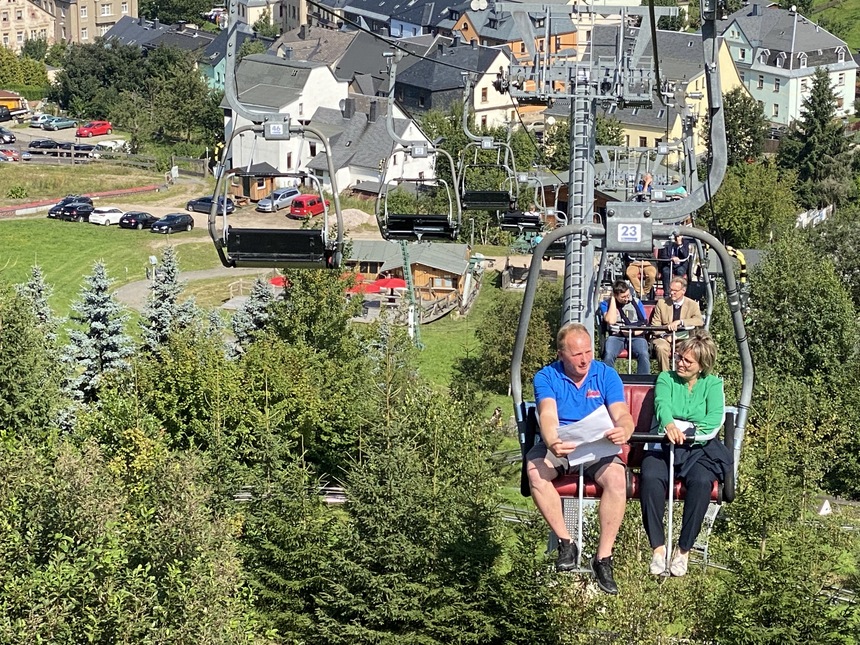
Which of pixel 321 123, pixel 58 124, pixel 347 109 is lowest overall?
pixel 58 124

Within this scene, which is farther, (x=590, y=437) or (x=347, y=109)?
(x=347, y=109)

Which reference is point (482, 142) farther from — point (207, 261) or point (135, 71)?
point (135, 71)

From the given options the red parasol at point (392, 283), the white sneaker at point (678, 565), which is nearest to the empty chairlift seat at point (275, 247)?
the white sneaker at point (678, 565)

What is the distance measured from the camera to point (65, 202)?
7856 centimetres

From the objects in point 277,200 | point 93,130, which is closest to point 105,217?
point 277,200

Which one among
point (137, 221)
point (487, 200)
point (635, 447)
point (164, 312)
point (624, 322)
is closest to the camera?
point (635, 447)

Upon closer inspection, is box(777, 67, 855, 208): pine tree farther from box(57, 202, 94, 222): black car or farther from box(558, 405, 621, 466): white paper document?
box(558, 405, 621, 466): white paper document

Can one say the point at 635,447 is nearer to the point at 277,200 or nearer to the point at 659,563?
the point at 659,563

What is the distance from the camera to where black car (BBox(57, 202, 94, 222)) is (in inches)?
3039

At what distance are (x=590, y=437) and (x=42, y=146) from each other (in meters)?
81.8

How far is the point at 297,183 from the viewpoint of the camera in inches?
3349

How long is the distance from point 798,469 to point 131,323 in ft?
95.2

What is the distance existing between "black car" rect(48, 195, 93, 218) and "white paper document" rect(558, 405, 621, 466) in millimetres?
65510

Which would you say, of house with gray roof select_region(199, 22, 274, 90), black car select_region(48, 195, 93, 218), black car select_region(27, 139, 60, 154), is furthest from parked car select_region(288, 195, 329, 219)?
house with gray roof select_region(199, 22, 274, 90)
